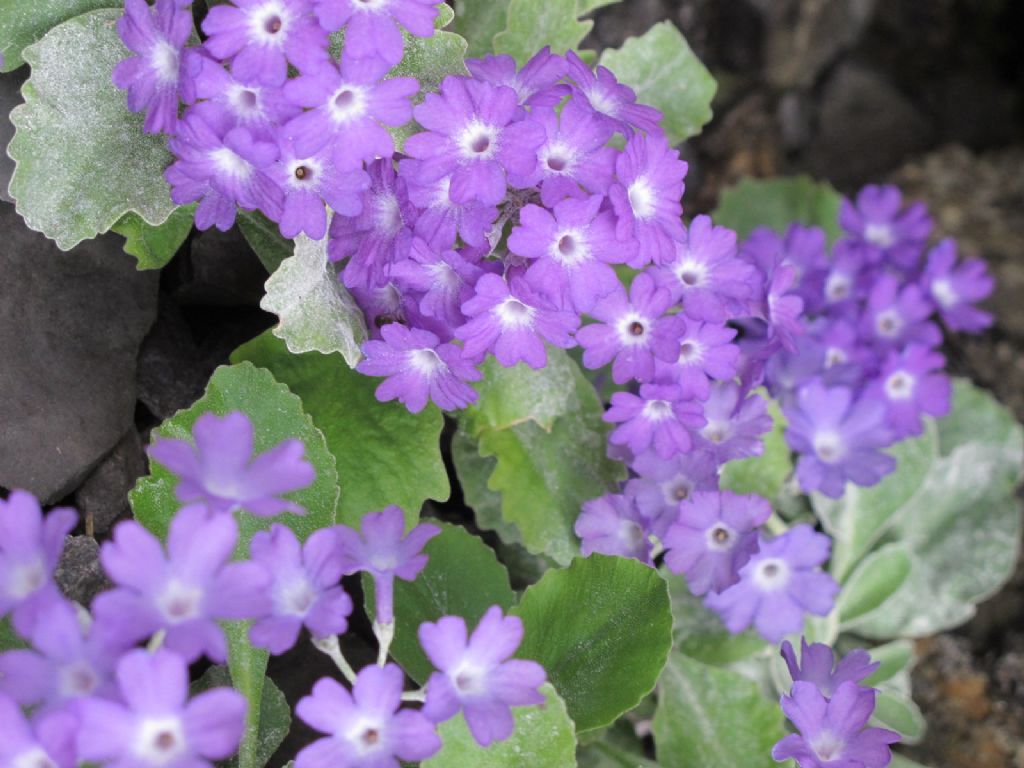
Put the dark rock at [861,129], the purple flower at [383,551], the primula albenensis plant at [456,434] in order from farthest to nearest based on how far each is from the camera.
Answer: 1. the dark rock at [861,129]
2. the purple flower at [383,551]
3. the primula albenensis plant at [456,434]

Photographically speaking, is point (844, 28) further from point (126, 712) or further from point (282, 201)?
point (126, 712)

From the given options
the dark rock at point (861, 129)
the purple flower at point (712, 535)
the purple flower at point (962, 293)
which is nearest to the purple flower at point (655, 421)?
the purple flower at point (712, 535)

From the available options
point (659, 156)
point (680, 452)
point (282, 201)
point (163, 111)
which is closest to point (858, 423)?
point (680, 452)

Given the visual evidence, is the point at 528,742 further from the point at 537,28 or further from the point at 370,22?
the point at 537,28

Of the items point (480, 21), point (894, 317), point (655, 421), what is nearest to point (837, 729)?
point (655, 421)

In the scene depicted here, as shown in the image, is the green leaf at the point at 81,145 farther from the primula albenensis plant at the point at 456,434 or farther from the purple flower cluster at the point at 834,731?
the purple flower cluster at the point at 834,731

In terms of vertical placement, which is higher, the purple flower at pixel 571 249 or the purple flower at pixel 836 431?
the purple flower at pixel 571 249

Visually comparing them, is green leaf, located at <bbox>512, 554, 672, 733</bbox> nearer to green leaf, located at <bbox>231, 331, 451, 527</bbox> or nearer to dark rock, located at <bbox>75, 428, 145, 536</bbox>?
green leaf, located at <bbox>231, 331, 451, 527</bbox>
